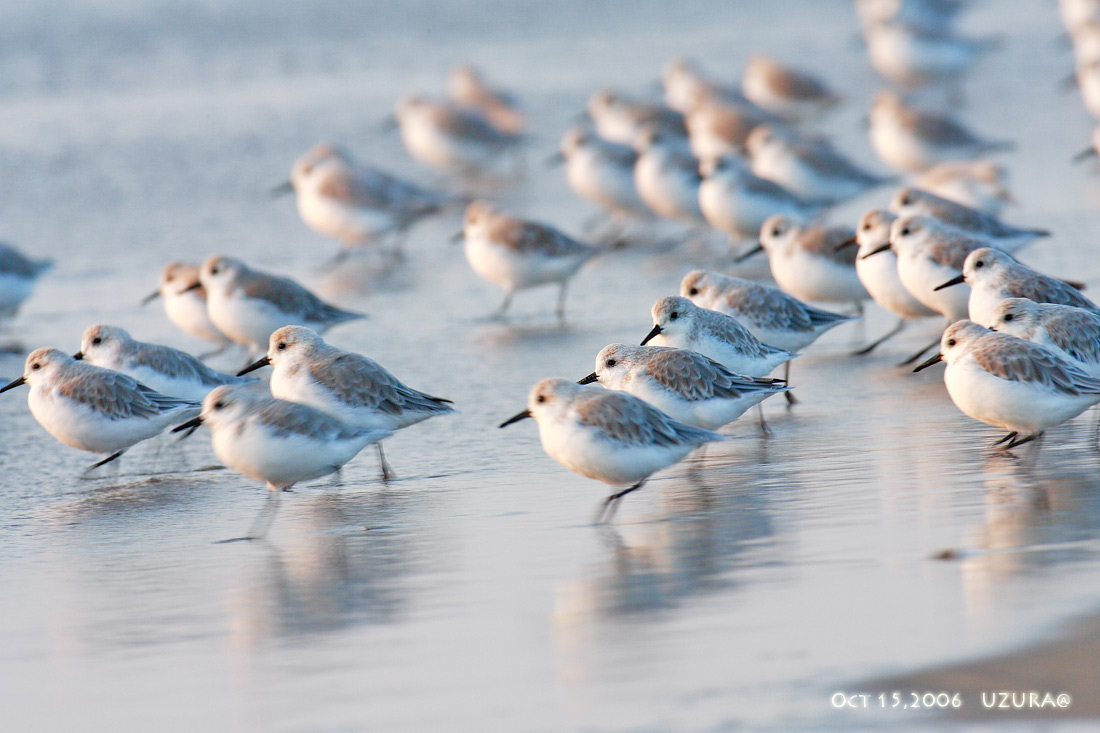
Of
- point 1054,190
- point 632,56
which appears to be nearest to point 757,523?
point 1054,190

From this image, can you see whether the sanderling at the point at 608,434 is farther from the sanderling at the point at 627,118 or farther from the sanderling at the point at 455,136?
the sanderling at the point at 455,136

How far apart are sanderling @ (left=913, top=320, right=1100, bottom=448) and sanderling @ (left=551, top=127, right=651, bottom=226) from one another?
8323 mm

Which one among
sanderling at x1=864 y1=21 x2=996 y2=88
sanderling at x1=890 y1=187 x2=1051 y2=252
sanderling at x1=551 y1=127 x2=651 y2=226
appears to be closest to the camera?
sanderling at x1=890 y1=187 x2=1051 y2=252

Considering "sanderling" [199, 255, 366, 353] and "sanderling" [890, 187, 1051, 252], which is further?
"sanderling" [890, 187, 1051, 252]

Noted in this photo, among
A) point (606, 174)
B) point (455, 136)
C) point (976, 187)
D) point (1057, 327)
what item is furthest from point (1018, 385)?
point (455, 136)

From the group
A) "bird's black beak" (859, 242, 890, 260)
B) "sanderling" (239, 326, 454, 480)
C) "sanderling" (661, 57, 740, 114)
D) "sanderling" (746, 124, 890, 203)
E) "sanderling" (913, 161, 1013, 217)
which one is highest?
"sanderling" (661, 57, 740, 114)

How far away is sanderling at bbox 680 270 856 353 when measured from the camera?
27.3 ft

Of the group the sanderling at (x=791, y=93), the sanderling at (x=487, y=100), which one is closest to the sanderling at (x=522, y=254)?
the sanderling at (x=487, y=100)

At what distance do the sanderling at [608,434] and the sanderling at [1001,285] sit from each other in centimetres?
228

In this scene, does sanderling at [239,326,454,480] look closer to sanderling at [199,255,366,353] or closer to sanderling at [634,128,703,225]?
sanderling at [199,255,366,353]

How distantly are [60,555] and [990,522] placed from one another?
357cm

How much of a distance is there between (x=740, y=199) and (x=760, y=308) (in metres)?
4.28

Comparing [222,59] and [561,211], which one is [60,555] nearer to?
[561,211]

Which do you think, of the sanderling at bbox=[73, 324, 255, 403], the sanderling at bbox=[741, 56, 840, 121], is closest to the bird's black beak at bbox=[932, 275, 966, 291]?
the sanderling at bbox=[73, 324, 255, 403]
